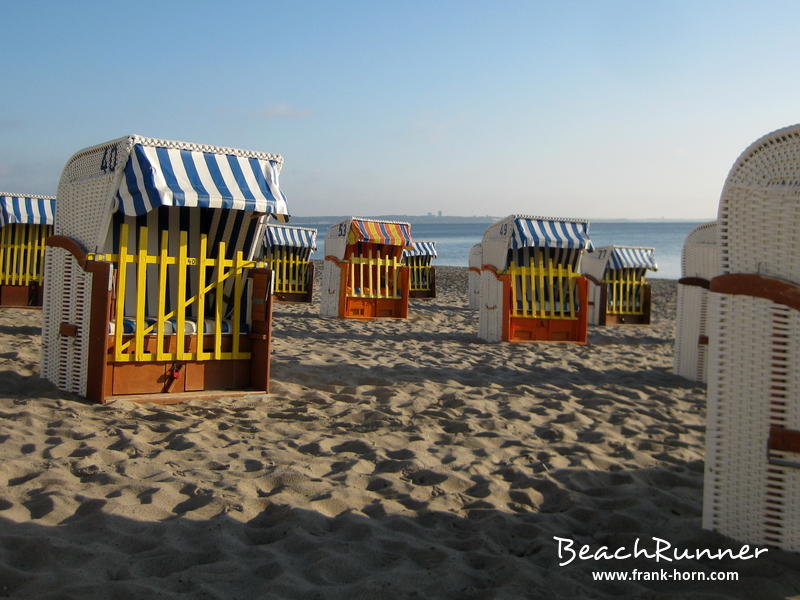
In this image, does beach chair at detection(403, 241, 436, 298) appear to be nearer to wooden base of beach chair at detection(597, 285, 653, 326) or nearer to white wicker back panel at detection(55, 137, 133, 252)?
wooden base of beach chair at detection(597, 285, 653, 326)

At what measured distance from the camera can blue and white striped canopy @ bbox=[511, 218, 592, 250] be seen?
10992 mm

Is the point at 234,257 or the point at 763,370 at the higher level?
the point at 234,257

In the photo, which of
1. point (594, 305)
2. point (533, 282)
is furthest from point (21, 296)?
point (594, 305)

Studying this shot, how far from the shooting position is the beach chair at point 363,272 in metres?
14.2

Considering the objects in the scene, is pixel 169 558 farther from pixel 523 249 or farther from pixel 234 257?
pixel 523 249

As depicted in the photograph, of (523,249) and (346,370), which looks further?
(523,249)

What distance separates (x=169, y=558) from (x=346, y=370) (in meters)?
4.98

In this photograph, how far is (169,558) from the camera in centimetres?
313

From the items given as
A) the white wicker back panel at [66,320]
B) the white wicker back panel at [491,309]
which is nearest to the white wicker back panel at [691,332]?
the white wicker back panel at [491,309]

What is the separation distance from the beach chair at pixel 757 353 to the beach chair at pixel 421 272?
17.6m

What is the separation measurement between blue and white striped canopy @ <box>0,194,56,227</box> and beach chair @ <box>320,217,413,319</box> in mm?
5114

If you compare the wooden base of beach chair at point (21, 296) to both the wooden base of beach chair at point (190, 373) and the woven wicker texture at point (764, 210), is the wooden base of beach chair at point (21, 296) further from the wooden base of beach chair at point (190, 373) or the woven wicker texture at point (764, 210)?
the woven wicker texture at point (764, 210)

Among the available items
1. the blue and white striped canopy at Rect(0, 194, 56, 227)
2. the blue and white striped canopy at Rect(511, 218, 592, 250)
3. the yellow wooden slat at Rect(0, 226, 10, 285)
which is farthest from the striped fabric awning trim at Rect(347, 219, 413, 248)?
the yellow wooden slat at Rect(0, 226, 10, 285)

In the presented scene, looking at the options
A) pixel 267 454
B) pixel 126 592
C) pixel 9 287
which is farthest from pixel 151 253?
pixel 9 287
